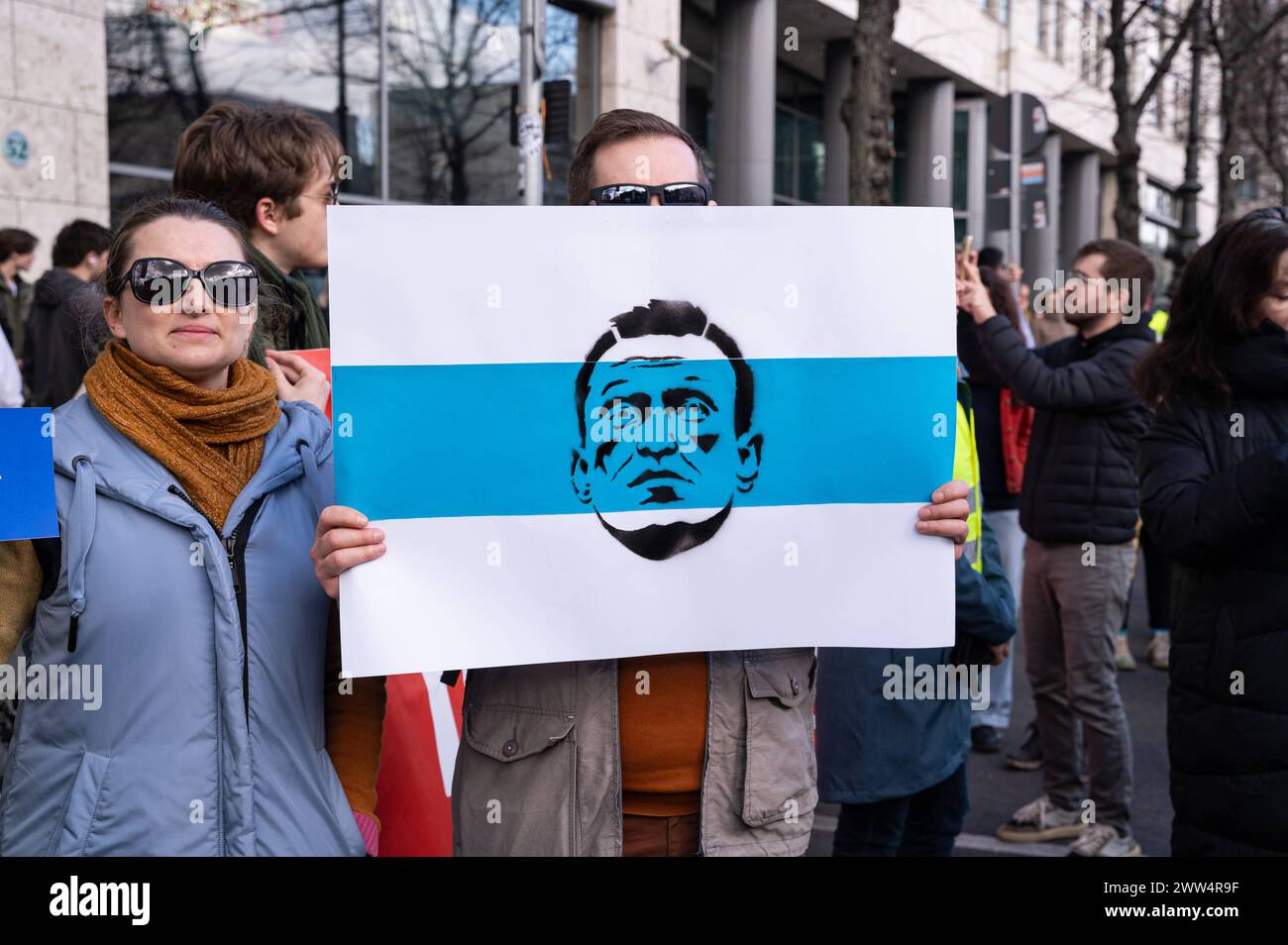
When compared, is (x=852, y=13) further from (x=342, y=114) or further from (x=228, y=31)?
(x=228, y=31)

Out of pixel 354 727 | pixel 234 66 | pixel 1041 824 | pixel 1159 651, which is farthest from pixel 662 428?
pixel 234 66

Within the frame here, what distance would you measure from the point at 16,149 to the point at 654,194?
769cm

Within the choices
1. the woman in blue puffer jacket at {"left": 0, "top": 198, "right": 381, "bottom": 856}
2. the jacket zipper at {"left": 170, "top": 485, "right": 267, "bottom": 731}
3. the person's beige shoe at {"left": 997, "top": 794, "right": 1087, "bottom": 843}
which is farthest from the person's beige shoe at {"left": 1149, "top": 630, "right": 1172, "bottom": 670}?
the jacket zipper at {"left": 170, "top": 485, "right": 267, "bottom": 731}

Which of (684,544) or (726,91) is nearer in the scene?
(684,544)

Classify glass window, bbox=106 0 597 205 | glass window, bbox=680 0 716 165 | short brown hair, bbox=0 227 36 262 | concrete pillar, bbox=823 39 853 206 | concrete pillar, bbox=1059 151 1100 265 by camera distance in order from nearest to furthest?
1. short brown hair, bbox=0 227 36 262
2. glass window, bbox=106 0 597 205
3. glass window, bbox=680 0 716 165
4. concrete pillar, bbox=823 39 853 206
5. concrete pillar, bbox=1059 151 1100 265

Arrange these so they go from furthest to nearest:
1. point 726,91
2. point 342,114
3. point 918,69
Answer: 1. point 918,69
2. point 726,91
3. point 342,114

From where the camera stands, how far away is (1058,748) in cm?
537

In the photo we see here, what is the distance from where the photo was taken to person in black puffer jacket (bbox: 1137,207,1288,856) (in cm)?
291

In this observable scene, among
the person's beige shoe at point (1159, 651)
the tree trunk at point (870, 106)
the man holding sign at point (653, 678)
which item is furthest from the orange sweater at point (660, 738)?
the person's beige shoe at point (1159, 651)

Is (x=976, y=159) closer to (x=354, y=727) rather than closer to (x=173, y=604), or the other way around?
(x=354, y=727)

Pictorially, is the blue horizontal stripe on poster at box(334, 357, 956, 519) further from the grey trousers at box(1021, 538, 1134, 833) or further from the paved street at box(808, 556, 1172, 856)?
the grey trousers at box(1021, 538, 1134, 833)

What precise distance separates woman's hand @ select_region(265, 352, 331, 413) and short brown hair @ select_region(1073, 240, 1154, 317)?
3737mm
